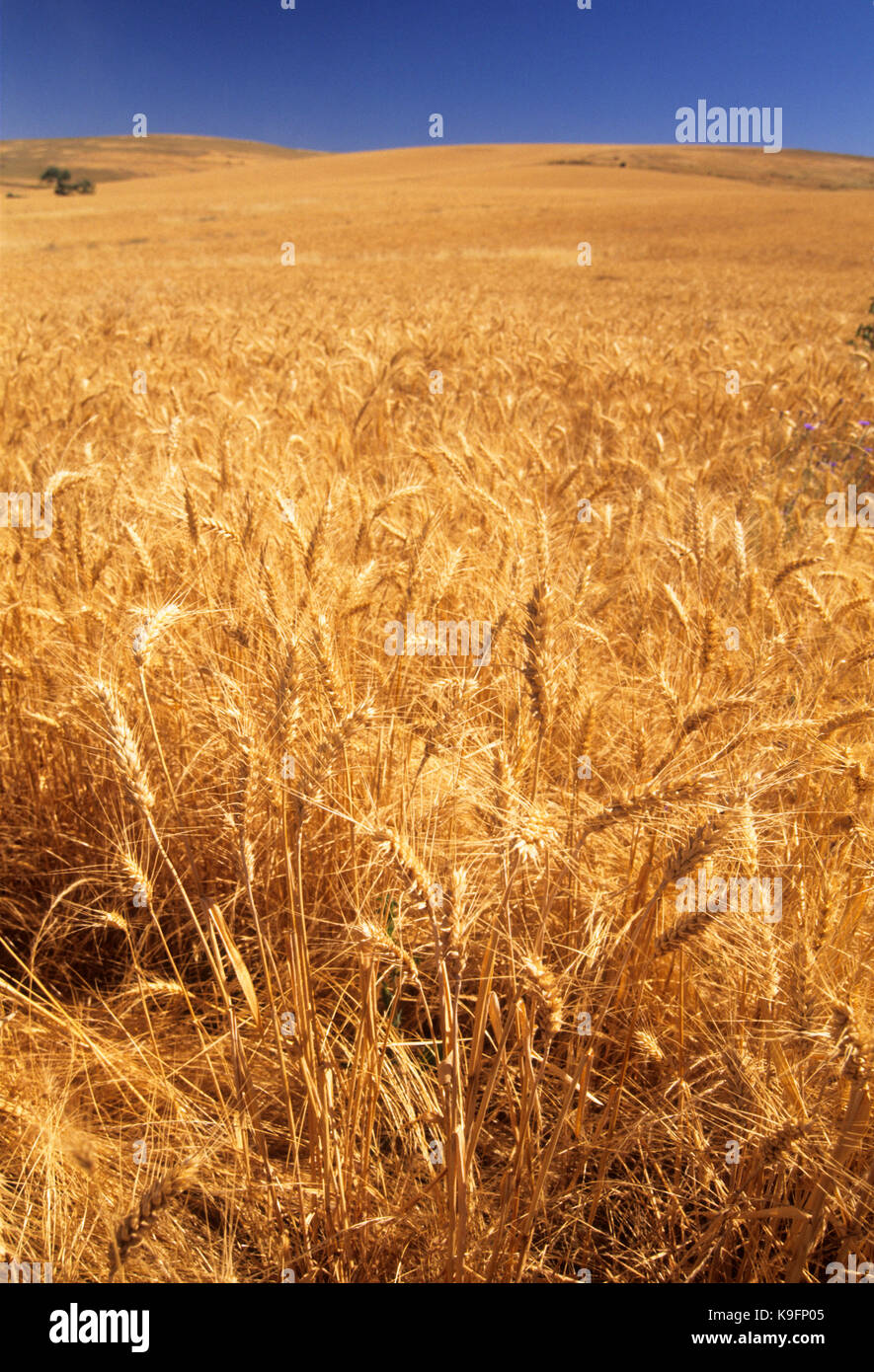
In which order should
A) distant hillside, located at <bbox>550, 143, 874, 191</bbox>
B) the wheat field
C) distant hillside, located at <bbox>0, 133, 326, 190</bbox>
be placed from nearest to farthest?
the wheat field → distant hillside, located at <bbox>550, 143, 874, 191</bbox> → distant hillside, located at <bbox>0, 133, 326, 190</bbox>

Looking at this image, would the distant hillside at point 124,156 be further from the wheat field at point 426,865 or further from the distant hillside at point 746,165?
the wheat field at point 426,865

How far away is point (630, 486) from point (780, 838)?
232 centimetres

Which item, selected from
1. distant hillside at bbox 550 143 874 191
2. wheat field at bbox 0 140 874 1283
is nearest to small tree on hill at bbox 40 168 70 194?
distant hillside at bbox 550 143 874 191

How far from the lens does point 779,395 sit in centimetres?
534

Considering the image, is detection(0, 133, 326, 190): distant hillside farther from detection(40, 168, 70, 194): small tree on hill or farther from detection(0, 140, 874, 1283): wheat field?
detection(0, 140, 874, 1283): wheat field

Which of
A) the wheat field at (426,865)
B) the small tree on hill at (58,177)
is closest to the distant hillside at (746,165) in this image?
the small tree on hill at (58,177)

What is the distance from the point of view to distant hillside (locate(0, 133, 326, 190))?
70000mm

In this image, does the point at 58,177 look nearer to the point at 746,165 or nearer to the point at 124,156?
the point at 124,156

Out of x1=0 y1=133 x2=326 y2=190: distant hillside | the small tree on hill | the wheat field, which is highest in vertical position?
x1=0 y1=133 x2=326 y2=190: distant hillside

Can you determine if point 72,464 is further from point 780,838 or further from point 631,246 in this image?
point 631,246

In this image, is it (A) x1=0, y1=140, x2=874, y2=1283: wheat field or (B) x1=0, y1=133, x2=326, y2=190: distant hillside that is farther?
(B) x1=0, y1=133, x2=326, y2=190: distant hillside

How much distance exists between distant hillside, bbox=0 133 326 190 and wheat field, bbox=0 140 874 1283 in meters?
77.0

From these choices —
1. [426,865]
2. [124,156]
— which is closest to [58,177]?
[124,156]

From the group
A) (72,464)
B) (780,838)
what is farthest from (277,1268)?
(72,464)
